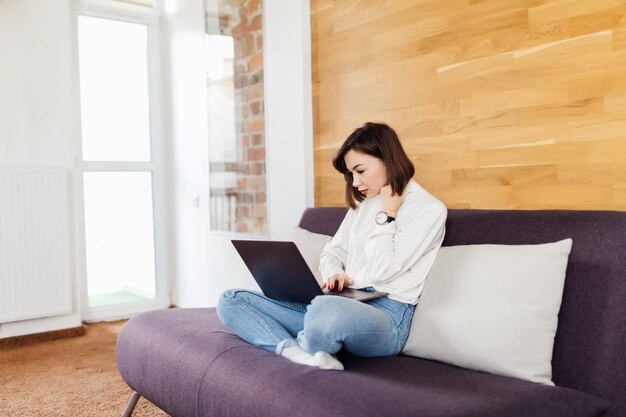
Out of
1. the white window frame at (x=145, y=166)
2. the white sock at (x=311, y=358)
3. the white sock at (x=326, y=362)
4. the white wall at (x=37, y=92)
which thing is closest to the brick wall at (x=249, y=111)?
the white window frame at (x=145, y=166)

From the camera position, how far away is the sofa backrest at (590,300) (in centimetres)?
158

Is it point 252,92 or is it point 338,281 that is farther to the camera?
point 252,92

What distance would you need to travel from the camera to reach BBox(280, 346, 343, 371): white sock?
1.65 meters

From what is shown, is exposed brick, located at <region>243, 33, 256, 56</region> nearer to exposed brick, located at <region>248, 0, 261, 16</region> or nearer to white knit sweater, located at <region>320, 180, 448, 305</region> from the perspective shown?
exposed brick, located at <region>248, 0, 261, 16</region>

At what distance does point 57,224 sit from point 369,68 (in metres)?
2.22

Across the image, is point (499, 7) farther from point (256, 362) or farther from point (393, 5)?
point (256, 362)

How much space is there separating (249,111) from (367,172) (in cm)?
168

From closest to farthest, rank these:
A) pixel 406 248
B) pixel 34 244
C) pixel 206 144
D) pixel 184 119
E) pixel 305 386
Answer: pixel 305 386 → pixel 406 248 → pixel 34 244 → pixel 206 144 → pixel 184 119

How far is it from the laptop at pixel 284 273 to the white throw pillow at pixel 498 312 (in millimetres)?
196

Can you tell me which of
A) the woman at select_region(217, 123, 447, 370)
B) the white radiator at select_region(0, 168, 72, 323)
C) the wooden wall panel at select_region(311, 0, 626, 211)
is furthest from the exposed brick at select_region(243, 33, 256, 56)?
the woman at select_region(217, 123, 447, 370)

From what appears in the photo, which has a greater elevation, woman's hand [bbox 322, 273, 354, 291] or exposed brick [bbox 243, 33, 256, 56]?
exposed brick [bbox 243, 33, 256, 56]

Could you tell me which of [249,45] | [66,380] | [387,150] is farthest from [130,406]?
[249,45]

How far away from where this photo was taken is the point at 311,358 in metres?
1.72

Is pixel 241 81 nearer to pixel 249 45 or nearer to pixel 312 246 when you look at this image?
pixel 249 45
